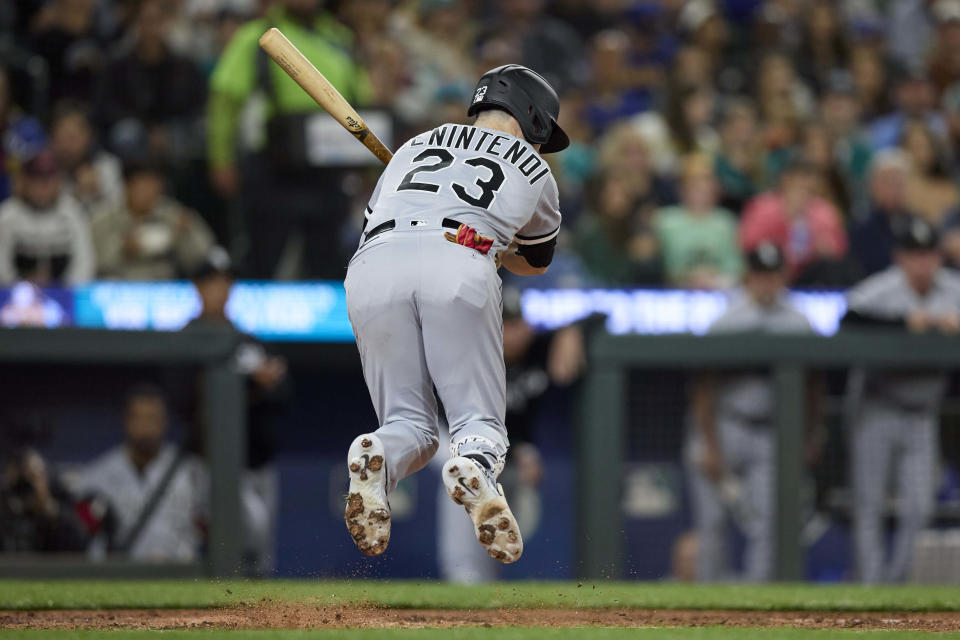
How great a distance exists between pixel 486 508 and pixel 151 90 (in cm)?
597

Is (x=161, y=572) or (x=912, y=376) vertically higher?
(x=912, y=376)

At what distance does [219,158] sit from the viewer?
335 inches

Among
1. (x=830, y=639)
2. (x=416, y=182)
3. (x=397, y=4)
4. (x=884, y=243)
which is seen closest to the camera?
(x=830, y=639)

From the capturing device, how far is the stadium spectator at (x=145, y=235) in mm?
8023

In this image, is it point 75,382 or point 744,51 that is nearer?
point 75,382

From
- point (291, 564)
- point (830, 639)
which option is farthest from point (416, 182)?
point (291, 564)

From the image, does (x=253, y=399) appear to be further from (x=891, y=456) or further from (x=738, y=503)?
(x=891, y=456)

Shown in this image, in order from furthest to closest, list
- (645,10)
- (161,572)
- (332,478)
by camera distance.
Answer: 1. (645,10)
2. (332,478)
3. (161,572)

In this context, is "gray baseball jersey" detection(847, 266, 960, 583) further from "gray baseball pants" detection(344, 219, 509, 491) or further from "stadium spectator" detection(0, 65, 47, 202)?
"stadium spectator" detection(0, 65, 47, 202)

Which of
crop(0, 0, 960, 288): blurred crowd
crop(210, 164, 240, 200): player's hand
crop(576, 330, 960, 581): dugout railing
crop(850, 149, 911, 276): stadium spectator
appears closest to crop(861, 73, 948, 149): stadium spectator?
crop(0, 0, 960, 288): blurred crowd

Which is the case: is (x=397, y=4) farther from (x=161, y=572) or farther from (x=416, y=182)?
(x=416, y=182)

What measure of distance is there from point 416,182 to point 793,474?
3.59m

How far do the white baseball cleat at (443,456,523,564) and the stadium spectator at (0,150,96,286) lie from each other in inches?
177

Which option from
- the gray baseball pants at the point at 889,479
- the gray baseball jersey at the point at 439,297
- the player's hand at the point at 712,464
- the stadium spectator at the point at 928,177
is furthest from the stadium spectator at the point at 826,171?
the gray baseball jersey at the point at 439,297
